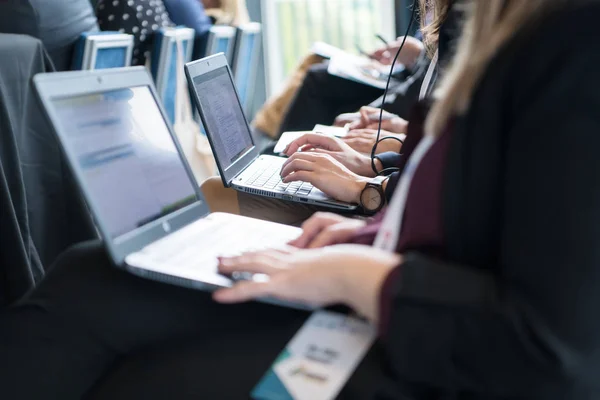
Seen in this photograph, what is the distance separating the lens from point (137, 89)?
1008mm

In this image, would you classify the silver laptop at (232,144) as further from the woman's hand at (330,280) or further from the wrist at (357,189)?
the woman's hand at (330,280)

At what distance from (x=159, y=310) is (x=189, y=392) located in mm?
141

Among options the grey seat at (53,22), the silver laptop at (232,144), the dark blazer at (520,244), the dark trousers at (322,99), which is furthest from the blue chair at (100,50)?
the dark blazer at (520,244)

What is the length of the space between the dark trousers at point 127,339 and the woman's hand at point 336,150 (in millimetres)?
628

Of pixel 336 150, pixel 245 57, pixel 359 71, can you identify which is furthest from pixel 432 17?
pixel 245 57

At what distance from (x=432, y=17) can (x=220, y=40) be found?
1.87 meters

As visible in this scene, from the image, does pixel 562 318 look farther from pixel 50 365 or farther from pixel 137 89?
pixel 137 89

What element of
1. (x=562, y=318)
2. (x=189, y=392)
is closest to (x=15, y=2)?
(x=189, y=392)

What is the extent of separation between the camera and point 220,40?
10.1ft

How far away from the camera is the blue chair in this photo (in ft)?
6.21

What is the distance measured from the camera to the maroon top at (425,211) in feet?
2.01

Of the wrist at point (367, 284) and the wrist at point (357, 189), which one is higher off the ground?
the wrist at point (367, 284)

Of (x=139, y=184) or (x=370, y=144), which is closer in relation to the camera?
(x=139, y=184)

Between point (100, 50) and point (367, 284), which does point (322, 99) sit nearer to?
point (100, 50)
